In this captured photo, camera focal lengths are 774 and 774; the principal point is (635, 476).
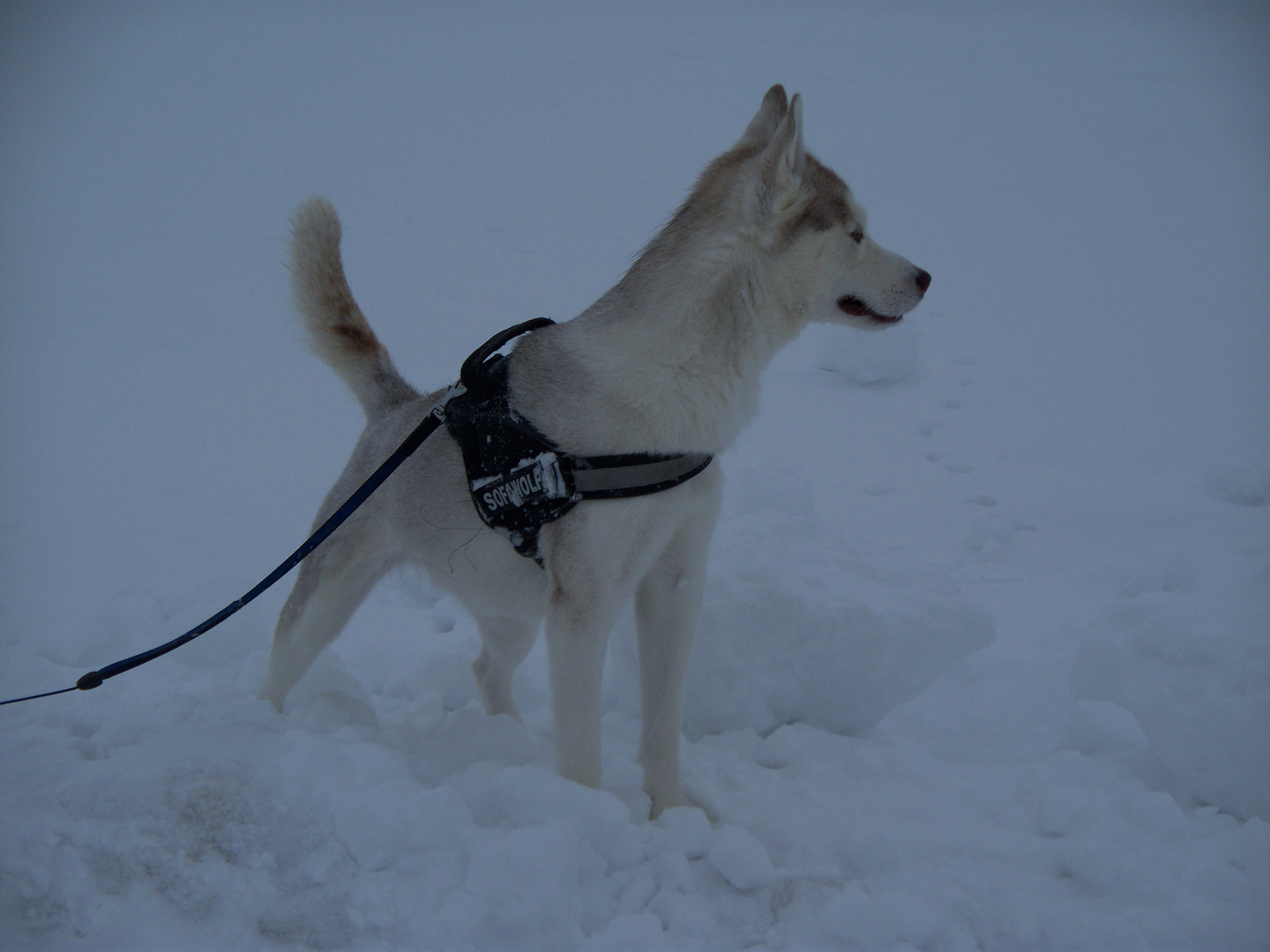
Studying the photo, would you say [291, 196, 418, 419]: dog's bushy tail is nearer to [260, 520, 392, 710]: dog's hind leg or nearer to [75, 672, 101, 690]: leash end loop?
[260, 520, 392, 710]: dog's hind leg

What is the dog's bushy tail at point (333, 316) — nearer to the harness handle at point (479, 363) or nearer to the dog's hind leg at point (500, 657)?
the harness handle at point (479, 363)

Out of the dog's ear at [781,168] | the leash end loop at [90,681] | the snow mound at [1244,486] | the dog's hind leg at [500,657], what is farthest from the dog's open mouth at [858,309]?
the snow mound at [1244,486]

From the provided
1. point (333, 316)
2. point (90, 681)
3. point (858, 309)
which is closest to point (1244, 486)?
point (858, 309)

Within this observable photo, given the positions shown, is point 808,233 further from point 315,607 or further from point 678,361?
point 315,607

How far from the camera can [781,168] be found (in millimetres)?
2334

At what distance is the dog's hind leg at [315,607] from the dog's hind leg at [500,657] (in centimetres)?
53

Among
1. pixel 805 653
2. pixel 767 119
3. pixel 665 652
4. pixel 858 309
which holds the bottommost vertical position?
pixel 805 653

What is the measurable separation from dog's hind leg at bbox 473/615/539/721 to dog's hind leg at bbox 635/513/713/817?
0.59m

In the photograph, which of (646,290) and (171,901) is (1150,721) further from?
(171,901)

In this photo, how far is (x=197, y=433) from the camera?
259 inches

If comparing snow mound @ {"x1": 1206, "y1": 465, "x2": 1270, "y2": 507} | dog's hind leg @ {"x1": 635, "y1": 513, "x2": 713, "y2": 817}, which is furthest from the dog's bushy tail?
snow mound @ {"x1": 1206, "y1": 465, "x2": 1270, "y2": 507}

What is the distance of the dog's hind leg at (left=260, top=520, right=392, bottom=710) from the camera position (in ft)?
9.37

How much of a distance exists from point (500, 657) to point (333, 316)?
1.58 m

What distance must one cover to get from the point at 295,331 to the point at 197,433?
4065mm
